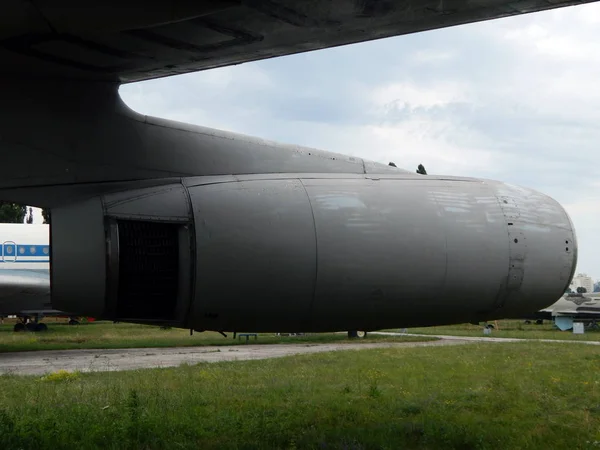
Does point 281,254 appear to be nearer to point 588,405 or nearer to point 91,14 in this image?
point 91,14

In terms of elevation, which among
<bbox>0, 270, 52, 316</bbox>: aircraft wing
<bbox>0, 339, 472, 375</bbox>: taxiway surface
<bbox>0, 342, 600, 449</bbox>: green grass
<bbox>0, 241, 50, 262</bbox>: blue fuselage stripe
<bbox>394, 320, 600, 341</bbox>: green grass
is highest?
<bbox>0, 241, 50, 262</bbox>: blue fuselage stripe

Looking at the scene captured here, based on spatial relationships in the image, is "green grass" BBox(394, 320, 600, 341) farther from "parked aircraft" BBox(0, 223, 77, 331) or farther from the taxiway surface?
"parked aircraft" BBox(0, 223, 77, 331)

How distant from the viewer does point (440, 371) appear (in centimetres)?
1294

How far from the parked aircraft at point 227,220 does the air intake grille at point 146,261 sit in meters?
0.01

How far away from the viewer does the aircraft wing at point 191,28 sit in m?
3.53

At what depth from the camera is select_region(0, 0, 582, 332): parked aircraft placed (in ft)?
14.7

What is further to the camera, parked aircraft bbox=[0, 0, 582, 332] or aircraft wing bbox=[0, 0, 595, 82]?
parked aircraft bbox=[0, 0, 582, 332]

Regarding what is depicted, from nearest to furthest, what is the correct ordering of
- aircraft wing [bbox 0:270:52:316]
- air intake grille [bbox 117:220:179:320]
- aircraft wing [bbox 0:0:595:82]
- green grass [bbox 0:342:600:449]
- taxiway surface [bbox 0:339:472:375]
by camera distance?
aircraft wing [bbox 0:0:595:82]
air intake grille [bbox 117:220:179:320]
green grass [bbox 0:342:600:449]
taxiway surface [bbox 0:339:472:375]
aircraft wing [bbox 0:270:52:316]

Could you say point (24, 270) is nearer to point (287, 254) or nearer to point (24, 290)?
point (24, 290)

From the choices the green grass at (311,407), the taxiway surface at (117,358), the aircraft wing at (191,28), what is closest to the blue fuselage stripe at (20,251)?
the taxiway surface at (117,358)

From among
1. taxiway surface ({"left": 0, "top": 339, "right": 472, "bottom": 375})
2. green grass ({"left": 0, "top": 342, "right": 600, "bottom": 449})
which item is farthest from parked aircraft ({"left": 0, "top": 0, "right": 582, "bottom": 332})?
taxiway surface ({"left": 0, "top": 339, "right": 472, "bottom": 375})

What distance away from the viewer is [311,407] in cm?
868

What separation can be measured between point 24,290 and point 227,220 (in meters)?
18.8

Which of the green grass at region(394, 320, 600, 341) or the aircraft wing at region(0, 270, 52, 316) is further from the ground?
the aircraft wing at region(0, 270, 52, 316)
